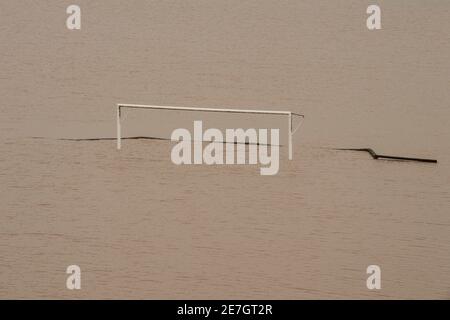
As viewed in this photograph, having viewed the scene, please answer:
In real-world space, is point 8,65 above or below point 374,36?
below

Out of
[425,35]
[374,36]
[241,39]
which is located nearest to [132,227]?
[241,39]

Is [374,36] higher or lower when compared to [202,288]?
higher

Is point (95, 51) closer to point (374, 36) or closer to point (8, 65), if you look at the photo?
point (8, 65)

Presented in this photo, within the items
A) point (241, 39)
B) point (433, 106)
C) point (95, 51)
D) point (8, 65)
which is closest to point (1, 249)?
point (8, 65)

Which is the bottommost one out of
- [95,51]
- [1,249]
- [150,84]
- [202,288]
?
[202,288]

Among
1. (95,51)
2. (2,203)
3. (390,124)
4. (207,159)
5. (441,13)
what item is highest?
(441,13)

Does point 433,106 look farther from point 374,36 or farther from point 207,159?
point 207,159
